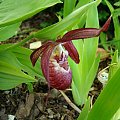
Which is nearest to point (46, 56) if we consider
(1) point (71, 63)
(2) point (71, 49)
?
(2) point (71, 49)

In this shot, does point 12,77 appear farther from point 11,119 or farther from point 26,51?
point 11,119

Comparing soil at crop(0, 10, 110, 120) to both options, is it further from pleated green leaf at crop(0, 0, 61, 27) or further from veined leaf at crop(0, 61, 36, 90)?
pleated green leaf at crop(0, 0, 61, 27)

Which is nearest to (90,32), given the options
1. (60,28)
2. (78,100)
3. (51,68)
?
(60,28)

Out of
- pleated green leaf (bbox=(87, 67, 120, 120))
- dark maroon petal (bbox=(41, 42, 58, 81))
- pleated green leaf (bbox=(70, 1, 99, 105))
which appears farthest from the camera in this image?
pleated green leaf (bbox=(70, 1, 99, 105))

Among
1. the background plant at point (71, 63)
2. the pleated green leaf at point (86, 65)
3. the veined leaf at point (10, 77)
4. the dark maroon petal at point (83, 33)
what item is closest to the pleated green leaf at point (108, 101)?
the background plant at point (71, 63)

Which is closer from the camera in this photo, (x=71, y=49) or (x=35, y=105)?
(x=71, y=49)

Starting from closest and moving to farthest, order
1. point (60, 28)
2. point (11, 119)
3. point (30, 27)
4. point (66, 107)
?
point (60, 28) → point (11, 119) → point (66, 107) → point (30, 27)

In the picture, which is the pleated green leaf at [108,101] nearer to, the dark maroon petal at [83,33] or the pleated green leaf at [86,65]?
the dark maroon petal at [83,33]

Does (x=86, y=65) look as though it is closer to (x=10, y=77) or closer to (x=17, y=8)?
(x=10, y=77)

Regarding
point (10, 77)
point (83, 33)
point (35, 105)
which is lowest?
point (35, 105)

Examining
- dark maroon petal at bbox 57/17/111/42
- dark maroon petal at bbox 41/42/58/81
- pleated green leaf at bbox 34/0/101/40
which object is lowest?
dark maroon petal at bbox 41/42/58/81

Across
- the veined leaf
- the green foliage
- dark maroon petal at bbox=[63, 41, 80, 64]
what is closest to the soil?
the veined leaf
